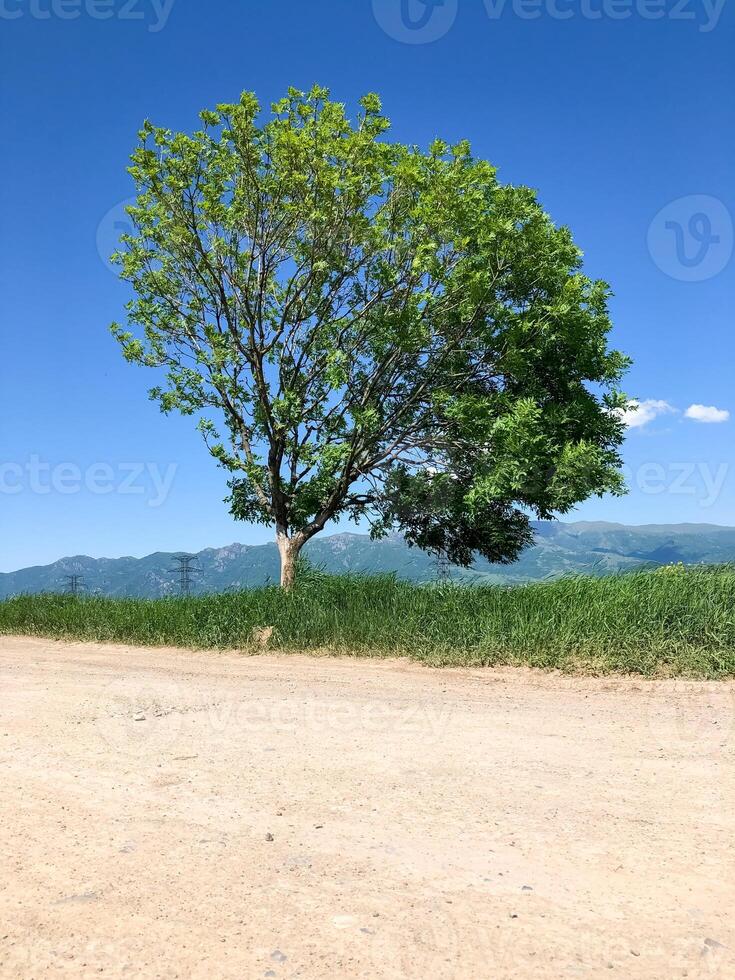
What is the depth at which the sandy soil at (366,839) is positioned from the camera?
127 inches

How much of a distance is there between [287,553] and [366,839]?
14.3 m

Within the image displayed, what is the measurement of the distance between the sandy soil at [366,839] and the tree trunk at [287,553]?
10.2 m

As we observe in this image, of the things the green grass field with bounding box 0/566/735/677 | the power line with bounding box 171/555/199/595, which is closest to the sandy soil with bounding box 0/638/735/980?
the green grass field with bounding box 0/566/735/677

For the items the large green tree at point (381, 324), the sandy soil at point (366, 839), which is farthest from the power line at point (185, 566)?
the sandy soil at point (366, 839)

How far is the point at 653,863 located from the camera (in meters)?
4.00

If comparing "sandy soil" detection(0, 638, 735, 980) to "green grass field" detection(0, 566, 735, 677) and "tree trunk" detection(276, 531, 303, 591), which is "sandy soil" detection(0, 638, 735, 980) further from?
"tree trunk" detection(276, 531, 303, 591)

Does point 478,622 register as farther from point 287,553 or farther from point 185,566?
point 185,566

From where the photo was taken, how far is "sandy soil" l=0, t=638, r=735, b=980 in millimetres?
3230

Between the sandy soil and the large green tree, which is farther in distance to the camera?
the large green tree

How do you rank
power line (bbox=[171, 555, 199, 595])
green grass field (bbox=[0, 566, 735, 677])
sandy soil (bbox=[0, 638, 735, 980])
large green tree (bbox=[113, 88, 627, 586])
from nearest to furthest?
sandy soil (bbox=[0, 638, 735, 980]) → green grass field (bbox=[0, 566, 735, 677]) → large green tree (bbox=[113, 88, 627, 586]) → power line (bbox=[171, 555, 199, 595])

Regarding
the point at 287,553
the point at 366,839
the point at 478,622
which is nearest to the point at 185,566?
the point at 287,553

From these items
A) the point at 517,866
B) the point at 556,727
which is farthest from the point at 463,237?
the point at 517,866

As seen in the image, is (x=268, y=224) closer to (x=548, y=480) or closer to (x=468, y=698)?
(x=548, y=480)

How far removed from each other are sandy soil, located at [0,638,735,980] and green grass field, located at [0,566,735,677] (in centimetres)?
182
